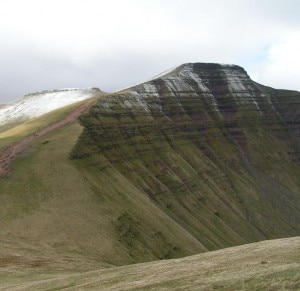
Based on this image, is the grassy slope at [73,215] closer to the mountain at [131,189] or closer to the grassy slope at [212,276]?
the mountain at [131,189]

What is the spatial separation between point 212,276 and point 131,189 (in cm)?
8304

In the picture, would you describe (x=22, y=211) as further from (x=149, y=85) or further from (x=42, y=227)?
(x=149, y=85)

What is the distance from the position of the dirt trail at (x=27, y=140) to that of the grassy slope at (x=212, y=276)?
5696cm

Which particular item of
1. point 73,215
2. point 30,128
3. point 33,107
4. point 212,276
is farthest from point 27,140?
point 212,276

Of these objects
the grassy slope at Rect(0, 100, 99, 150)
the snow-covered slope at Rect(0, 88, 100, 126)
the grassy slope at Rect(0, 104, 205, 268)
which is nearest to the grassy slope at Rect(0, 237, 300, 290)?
the grassy slope at Rect(0, 104, 205, 268)

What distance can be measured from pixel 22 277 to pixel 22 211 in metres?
34.6

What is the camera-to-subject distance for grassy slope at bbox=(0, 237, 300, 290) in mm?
31362

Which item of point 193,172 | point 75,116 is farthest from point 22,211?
point 193,172

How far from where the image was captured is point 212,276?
3559 centimetres

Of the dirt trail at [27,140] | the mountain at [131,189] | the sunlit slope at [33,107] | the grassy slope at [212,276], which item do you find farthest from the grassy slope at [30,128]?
the grassy slope at [212,276]

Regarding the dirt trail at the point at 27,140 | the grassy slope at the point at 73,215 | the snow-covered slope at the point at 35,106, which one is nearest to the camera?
the grassy slope at the point at 73,215

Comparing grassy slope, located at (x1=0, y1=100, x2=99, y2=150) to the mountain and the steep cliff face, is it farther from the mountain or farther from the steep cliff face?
the steep cliff face

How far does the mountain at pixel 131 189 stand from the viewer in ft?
280

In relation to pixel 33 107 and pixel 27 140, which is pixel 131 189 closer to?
pixel 27 140
